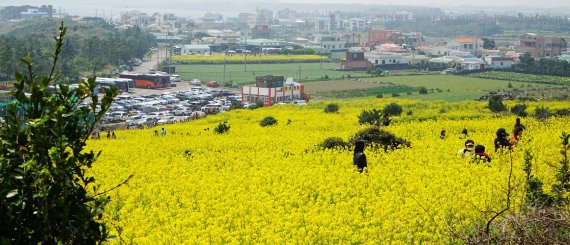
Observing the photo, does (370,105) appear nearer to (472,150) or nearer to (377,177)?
(472,150)

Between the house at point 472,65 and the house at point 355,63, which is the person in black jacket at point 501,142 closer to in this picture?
the house at point 472,65

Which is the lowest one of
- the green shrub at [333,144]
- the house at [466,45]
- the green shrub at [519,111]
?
the green shrub at [519,111]

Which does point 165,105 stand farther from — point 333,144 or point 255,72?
point 333,144

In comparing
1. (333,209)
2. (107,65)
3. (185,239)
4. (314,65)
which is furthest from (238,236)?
(314,65)

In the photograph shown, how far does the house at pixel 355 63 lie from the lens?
88438mm

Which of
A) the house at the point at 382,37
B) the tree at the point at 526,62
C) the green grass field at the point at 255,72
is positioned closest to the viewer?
the tree at the point at 526,62

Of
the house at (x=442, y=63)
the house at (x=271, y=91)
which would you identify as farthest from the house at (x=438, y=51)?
the house at (x=271, y=91)

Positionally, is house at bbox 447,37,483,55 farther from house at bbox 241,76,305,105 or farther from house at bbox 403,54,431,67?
house at bbox 241,76,305,105

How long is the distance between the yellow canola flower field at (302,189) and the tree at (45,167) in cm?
177

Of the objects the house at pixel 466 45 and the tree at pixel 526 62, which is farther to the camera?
the house at pixel 466 45

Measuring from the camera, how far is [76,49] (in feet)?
284

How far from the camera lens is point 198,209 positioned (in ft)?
38.4

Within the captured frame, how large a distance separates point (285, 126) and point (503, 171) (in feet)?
44.7

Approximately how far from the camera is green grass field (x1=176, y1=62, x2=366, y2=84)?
8050 centimetres
